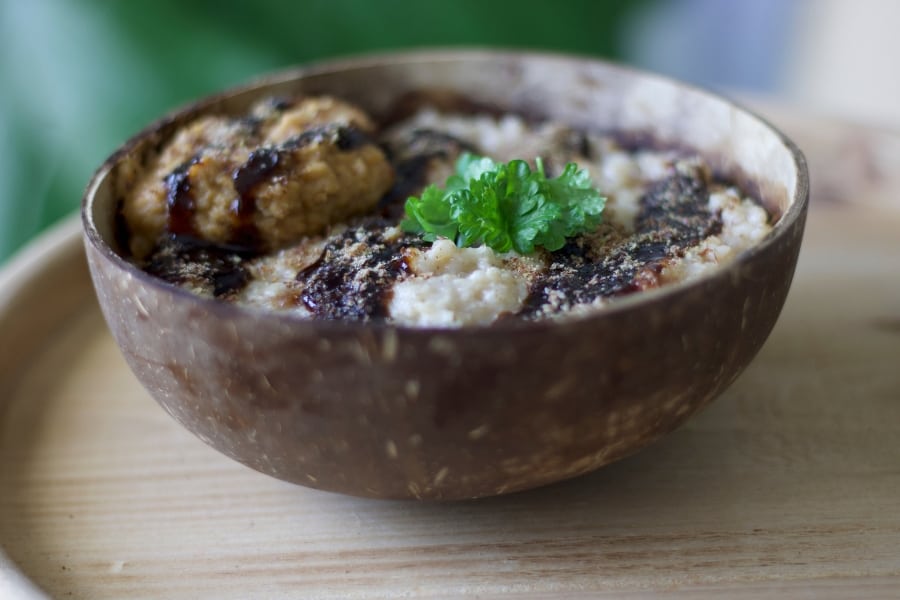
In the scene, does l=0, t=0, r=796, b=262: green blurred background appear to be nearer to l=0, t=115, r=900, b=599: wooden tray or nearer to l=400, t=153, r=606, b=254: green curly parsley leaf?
l=0, t=115, r=900, b=599: wooden tray

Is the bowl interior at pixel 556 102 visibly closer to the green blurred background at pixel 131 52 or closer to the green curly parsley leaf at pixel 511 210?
the green curly parsley leaf at pixel 511 210

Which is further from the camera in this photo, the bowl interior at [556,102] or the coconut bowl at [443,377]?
the bowl interior at [556,102]

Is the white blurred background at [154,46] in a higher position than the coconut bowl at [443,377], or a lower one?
lower

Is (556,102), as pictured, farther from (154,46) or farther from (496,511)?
(154,46)

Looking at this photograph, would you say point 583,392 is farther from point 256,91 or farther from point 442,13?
point 442,13

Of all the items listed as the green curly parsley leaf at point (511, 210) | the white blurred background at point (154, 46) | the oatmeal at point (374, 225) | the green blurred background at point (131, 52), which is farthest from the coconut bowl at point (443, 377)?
the green blurred background at point (131, 52)

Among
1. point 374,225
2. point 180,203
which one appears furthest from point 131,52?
point 374,225

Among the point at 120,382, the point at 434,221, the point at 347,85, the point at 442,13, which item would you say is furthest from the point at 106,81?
the point at 434,221
